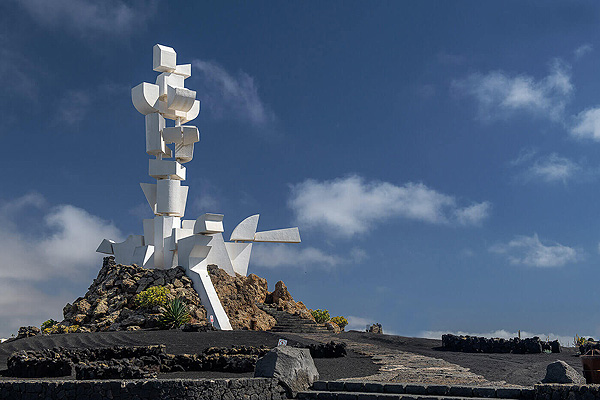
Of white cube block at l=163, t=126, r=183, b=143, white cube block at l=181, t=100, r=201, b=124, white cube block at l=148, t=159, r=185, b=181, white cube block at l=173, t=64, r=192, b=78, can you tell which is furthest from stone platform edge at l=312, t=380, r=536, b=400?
white cube block at l=173, t=64, r=192, b=78

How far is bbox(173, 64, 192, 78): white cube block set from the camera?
91.1 ft

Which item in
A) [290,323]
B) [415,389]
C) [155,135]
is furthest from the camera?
[155,135]

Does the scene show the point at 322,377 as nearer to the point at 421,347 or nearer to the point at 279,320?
the point at 421,347

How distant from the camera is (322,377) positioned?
1205 centimetres

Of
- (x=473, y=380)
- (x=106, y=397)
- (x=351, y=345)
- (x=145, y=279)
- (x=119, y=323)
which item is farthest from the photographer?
(x=145, y=279)

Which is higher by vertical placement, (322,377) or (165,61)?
(165,61)

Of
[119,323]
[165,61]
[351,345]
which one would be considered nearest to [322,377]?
[351,345]

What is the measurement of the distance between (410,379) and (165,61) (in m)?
20.5

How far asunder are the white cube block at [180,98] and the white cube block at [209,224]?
208 inches

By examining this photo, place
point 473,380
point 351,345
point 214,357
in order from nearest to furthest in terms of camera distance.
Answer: point 473,380, point 214,357, point 351,345

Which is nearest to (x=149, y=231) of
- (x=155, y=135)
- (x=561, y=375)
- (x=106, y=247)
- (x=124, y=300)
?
(x=106, y=247)

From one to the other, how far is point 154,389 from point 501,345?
13.9m

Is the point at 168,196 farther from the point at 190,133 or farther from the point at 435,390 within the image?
the point at 435,390

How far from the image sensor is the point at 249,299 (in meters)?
25.8
